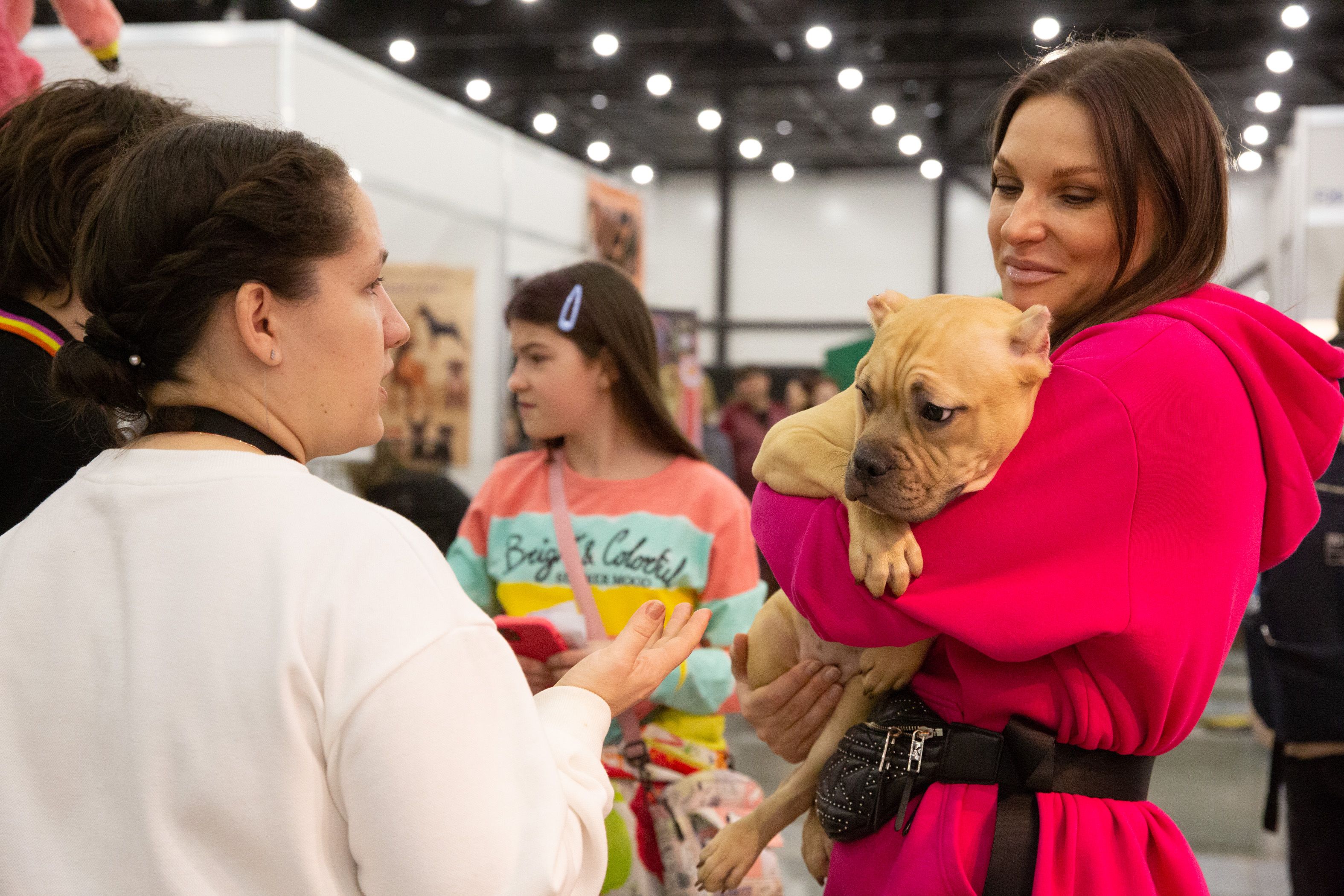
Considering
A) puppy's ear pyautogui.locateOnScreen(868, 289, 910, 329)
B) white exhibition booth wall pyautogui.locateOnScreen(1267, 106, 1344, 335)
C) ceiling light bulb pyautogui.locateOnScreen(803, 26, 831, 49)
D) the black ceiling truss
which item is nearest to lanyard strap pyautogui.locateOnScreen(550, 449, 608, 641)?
puppy's ear pyautogui.locateOnScreen(868, 289, 910, 329)

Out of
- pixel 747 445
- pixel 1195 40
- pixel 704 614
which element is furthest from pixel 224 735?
pixel 1195 40

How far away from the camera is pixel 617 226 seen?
8078 millimetres

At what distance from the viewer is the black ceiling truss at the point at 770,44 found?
1164cm

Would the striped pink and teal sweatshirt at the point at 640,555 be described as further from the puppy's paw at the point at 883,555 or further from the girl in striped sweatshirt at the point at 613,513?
the puppy's paw at the point at 883,555

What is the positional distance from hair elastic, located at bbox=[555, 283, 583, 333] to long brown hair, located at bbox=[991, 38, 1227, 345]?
158 centimetres

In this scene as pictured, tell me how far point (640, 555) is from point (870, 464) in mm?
1200

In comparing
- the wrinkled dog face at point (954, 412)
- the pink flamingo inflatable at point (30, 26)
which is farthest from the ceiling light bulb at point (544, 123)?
the wrinkled dog face at point (954, 412)

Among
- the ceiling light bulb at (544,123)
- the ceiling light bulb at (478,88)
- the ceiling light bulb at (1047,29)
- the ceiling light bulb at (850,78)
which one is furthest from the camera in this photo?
the ceiling light bulb at (544,123)

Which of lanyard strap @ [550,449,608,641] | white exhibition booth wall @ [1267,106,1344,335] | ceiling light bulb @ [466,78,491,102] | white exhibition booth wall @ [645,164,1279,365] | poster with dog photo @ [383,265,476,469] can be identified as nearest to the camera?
lanyard strap @ [550,449,608,641]

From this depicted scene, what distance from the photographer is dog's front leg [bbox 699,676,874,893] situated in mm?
1964

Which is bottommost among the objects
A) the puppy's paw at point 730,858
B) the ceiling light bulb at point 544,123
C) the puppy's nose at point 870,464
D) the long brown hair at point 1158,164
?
the puppy's paw at point 730,858

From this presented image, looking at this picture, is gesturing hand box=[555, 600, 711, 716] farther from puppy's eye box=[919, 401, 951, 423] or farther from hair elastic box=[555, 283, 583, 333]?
hair elastic box=[555, 283, 583, 333]

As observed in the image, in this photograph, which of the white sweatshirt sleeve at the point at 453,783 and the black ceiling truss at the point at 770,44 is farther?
the black ceiling truss at the point at 770,44

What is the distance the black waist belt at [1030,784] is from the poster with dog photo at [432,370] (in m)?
4.52
